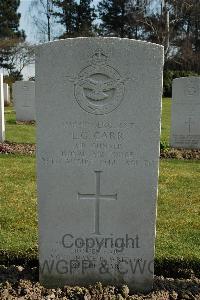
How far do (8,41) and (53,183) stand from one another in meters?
36.0

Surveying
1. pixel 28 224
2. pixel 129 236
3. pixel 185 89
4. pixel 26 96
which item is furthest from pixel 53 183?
pixel 26 96

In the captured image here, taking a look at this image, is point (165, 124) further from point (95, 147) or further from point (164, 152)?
point (95, 147)

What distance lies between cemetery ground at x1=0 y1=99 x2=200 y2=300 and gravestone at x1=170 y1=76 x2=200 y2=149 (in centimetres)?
249

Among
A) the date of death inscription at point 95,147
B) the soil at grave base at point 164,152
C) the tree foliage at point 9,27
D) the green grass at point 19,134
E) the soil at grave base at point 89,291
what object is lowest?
the soil at grave base at point 89,291

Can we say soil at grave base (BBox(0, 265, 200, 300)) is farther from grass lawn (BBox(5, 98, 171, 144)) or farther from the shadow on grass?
grass lawn (BBox(5, 98, 171, 144))

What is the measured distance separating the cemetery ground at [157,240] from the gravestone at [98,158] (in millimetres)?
175

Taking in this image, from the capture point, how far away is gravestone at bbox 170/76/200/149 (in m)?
10.3

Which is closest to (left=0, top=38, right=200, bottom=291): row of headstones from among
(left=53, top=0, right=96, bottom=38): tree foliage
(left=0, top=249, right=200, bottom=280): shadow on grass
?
(left=0, top=249, right=200, bottom=280): shadow on grass

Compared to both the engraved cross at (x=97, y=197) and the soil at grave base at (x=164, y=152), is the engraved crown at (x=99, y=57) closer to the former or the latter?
the engraved cross at (x=97, y=197)

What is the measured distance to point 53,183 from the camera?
3377 mm

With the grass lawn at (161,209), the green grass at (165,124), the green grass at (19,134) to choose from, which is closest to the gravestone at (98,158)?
the grass lawn at (161,209)

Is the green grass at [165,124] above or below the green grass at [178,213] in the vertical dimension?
above

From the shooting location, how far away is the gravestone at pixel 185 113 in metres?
10.3

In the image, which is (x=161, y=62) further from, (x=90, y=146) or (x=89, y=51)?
(x=90, y=146)
